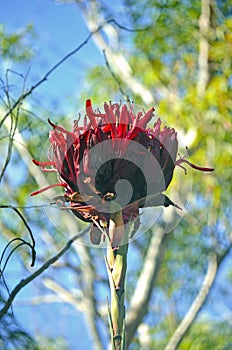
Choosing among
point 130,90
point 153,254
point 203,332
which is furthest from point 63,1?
point 203,332

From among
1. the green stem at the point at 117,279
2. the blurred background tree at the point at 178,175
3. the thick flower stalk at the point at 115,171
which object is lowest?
the green stem at the point at 117,279

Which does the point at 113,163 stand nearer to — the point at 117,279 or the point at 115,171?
the point at 115,171

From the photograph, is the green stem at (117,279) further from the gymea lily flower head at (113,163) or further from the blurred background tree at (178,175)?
the blurred background tree at (178,175)

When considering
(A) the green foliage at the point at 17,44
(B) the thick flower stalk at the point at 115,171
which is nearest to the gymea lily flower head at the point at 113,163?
(B) the thick flower stalk at the point at 115,171

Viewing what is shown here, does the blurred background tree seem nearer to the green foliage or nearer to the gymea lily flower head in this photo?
the green foliage

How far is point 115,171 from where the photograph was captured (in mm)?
810

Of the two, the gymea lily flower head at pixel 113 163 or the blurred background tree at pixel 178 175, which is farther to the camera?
the blurred background tree at pixel 178 175

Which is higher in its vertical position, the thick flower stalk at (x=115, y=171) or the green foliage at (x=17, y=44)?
the green foliage at (x=17, y=44)

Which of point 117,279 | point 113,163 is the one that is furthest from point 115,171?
point 117,279

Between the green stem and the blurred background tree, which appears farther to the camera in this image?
the blurred background tree

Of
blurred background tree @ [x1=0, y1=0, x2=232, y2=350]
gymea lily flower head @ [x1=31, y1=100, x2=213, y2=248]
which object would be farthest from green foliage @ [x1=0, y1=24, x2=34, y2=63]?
gymea lily flower head @ [x1=31, y1=100, x2=213, y2=248]

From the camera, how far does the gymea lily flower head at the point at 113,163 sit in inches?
31.8

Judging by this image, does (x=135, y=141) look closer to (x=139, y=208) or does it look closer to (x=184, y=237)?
(x=139, y=208)

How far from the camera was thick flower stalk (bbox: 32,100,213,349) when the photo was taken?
2.64 ft
